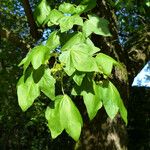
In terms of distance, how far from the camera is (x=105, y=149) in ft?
14.1

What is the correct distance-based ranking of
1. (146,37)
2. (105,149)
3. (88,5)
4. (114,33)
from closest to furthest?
1. (88,5)
2. (105,149)
3. (114,33)
4. (146,37)

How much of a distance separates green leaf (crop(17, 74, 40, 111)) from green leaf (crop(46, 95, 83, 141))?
0.08 meters

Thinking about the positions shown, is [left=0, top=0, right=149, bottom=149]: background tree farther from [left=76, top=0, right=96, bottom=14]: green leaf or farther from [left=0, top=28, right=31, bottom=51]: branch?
[left=76, top=0, right=96, bottom=14]: green leaf

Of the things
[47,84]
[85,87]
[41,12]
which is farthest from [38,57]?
[41,12]

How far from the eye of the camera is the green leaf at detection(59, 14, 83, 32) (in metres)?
1.68

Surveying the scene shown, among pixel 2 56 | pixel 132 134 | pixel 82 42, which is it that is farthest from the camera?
pixel 132 134

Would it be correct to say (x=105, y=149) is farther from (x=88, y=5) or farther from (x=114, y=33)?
(x=88, y=5)

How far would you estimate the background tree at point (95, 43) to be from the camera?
4363mm

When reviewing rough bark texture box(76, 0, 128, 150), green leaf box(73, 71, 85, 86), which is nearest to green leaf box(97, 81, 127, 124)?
green leaf box(73, 71, 85, 86)

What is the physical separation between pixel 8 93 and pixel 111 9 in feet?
16.9

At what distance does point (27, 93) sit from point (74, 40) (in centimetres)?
33

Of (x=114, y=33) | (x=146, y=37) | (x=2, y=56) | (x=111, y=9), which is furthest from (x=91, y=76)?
(x=2, y=56)

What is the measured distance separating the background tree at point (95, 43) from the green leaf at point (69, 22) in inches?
42.2

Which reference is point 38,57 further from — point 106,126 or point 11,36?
point 11,36
